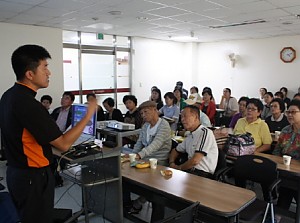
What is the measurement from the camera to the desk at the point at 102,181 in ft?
7.82

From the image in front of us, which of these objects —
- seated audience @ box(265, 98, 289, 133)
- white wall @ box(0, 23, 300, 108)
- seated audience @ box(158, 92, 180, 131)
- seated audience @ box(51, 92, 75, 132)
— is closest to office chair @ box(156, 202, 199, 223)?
seated audience @ box(51, 92, 75, 132)

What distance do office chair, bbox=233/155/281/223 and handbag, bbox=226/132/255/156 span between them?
12.3 inches

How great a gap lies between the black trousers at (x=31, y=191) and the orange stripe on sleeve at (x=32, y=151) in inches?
1.7

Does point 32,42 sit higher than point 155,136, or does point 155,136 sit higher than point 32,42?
point 32,42

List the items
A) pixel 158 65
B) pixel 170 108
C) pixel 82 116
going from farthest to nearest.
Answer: pixel 158 65, pixel 170 108, pixel 82 116

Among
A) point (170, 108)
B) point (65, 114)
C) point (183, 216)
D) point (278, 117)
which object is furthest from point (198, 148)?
point (170, 108)

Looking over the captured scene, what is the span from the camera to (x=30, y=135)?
1.53 metres

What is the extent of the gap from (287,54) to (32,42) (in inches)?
279

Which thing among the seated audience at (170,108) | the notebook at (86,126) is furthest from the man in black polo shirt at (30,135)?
the seated audience at (170,108)

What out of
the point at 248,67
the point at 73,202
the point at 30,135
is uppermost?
the point at 248,67

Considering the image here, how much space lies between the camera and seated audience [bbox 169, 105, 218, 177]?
8.76 ft

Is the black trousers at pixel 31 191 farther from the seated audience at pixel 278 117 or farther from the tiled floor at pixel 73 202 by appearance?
the seated audience at pixel 278 117

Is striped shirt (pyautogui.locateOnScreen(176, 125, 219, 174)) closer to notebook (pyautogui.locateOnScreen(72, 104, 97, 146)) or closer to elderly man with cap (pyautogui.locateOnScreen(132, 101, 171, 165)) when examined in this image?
elderly man with cap (pyautogui.locateOnScreen(132, 101, 171, 165))

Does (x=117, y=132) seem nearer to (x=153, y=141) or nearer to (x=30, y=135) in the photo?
(x=153, y=141)
